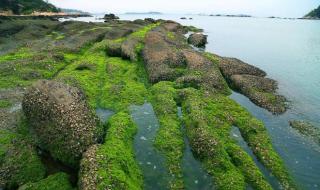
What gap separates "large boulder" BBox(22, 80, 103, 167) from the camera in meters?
21.3

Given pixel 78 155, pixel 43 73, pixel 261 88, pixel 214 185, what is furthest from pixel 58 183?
pixel 261 88

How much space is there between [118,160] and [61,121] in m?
5.74

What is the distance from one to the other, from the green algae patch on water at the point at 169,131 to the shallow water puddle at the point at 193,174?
0.37 m

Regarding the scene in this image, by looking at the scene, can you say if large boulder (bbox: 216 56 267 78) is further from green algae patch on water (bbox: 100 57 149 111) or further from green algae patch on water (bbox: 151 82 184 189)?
green algae patch on water (bbox: 100 57 149 111)

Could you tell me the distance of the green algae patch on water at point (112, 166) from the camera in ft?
59.3

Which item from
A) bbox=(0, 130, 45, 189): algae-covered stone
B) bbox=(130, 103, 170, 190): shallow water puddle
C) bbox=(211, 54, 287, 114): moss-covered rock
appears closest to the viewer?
bbox=(0, 130, 45, 189): algae-covered stone

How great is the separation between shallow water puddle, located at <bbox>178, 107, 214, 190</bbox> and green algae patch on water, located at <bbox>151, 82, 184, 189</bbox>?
368 mm

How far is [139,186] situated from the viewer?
767 inches

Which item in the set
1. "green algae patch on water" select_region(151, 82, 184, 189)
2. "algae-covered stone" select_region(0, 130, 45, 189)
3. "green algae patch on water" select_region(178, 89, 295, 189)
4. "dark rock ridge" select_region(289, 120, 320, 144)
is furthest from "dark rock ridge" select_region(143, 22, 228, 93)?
"algae-covered stone" select_region(0, 130, 45, 189)

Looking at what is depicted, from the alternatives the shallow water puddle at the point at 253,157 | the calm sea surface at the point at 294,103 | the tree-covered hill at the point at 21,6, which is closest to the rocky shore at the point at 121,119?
the shallow water puddle at the point at 253,157

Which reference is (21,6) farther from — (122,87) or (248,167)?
(248,167)

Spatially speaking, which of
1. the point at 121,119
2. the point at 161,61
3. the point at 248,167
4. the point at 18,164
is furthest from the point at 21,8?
the point at 248,167

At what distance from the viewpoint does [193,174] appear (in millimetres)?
20969

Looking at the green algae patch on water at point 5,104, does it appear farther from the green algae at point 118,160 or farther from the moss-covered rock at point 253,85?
the moss-covered rock at point 253,85
